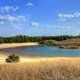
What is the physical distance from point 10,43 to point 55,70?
2588 inches

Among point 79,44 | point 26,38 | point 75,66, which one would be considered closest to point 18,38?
point 26,38

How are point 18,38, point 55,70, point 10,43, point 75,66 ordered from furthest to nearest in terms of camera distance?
1. point 18,38
2. point 10,43
3. point 75,66
4. point 55,70

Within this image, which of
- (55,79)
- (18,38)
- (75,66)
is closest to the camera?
(55,79)

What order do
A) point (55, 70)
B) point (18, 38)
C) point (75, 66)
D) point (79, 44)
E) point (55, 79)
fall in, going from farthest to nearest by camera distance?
point (18, 38)
point (79, 44)
point (75, 66)
point (55, 70)
point (55, 79)

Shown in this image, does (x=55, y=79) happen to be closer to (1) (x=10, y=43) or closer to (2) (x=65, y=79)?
(2) (x=65, y=79)

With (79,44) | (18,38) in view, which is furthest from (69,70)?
(18,38)

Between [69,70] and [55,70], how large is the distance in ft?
2.39

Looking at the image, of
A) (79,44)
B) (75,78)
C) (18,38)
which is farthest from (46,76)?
(18,38)

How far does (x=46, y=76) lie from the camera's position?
10641 millimetres

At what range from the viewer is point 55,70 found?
11406 mm

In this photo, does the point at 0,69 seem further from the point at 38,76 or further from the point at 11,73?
the point at 38,76

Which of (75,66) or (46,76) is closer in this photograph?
(46,76)

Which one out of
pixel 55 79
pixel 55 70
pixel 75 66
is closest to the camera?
pixel 55 79

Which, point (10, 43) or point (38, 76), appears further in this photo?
point (10, 43)
